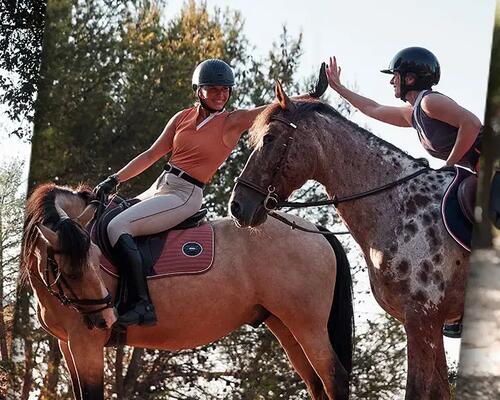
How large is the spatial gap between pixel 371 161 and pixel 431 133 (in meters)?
0.29

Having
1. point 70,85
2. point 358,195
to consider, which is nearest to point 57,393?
point 70,85

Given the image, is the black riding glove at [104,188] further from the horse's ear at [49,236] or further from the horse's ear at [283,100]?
the horse's ear at [283,100]

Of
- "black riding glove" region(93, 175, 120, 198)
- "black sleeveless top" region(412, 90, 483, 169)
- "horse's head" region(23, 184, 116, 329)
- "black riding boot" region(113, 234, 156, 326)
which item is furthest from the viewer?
"black riding glove" region(93, 175, 120, 198)

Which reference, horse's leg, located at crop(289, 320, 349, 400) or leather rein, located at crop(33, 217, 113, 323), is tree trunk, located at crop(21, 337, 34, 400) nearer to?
leather rein, located at crop(33, 217, 113, 323)

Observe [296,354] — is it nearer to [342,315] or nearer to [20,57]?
[342,315]

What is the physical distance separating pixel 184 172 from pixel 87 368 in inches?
46.7

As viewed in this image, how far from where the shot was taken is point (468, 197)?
13.3 feet

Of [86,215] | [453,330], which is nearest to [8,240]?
[86,215]

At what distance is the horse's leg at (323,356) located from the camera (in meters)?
5.27

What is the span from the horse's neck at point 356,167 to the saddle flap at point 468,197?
263 mm

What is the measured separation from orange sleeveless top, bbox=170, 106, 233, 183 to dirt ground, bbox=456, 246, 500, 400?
6.04ft

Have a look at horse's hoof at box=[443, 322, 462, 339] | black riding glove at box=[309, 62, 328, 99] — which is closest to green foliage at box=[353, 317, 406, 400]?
horse's hoof at box=[443, 322, 462, 339]

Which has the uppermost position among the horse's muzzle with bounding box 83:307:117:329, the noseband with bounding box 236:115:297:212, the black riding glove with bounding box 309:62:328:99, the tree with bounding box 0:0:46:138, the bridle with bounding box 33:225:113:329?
the tree with bounding box 0:0:46:138

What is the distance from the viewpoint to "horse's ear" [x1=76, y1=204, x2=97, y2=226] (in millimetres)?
5281
